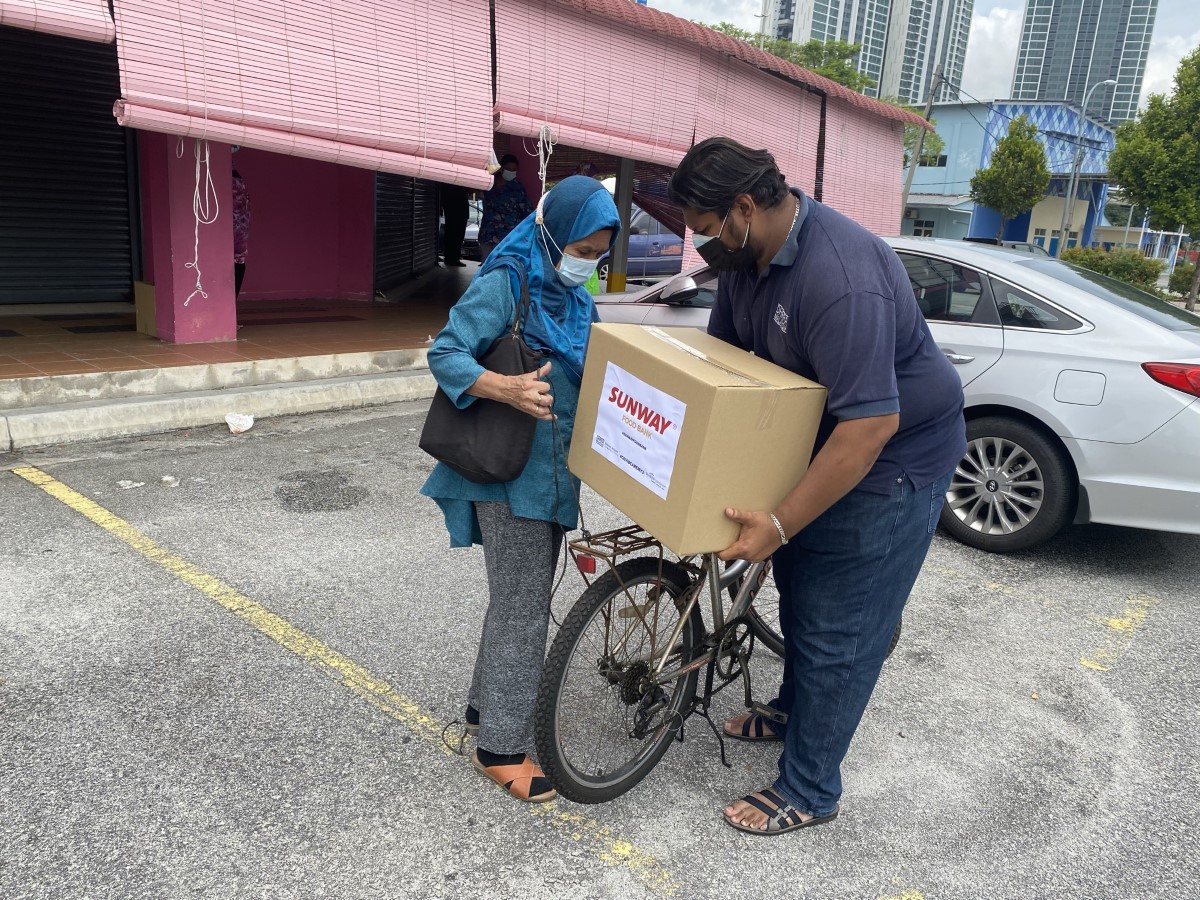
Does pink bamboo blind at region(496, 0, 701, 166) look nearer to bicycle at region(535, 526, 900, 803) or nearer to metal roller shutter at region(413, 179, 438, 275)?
metal roller shutter at region(413, 179, 438, 275)

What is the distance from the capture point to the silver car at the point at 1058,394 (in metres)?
4.28

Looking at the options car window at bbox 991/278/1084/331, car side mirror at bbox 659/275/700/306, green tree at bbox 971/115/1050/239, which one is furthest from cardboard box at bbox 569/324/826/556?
green tree at bbox 971/115/1050/239

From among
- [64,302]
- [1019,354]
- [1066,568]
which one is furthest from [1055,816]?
[64,302]

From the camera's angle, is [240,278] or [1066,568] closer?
[1066,568]

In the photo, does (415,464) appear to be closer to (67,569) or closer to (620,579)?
(67,569)

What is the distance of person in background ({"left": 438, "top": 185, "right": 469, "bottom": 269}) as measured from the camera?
16203mm

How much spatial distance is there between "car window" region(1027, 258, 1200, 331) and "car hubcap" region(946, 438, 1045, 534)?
927 millimetres

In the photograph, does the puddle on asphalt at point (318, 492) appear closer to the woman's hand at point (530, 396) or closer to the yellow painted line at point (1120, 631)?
the woman's hand at point (530, 396)

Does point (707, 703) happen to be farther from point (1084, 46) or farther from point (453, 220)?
point (1084, 46)

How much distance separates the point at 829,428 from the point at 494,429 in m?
0.86

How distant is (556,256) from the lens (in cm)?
241

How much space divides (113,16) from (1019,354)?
5592 millimetres

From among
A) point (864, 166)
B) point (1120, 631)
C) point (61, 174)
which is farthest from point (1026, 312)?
point (864, 166)

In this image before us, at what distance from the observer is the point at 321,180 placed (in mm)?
10664
